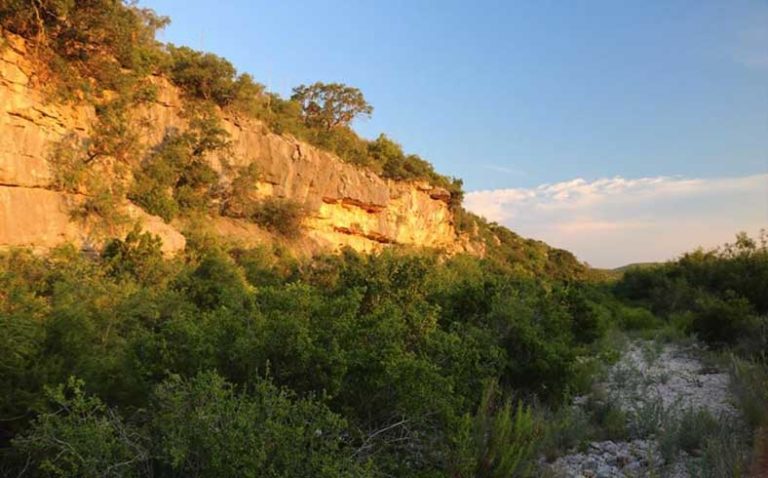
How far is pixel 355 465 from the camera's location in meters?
3.36

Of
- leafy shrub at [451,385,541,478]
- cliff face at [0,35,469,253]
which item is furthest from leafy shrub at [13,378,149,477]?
cliff face at [0,35,469,253]

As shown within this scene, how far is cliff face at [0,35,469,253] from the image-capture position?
13.8 m

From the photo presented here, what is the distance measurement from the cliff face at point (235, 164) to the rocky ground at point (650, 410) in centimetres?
1384

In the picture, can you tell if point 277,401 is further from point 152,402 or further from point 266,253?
point 266,253

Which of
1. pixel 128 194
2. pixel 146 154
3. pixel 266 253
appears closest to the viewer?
pixel 128 194

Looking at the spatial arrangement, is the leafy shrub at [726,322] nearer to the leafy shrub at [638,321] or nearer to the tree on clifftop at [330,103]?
the leafy shrub at [638,321]

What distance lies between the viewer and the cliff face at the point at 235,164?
13766 mm

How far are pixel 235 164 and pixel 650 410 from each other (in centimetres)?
1917

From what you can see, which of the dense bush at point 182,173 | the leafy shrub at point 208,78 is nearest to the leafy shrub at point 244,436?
the dense bush at point 182,173

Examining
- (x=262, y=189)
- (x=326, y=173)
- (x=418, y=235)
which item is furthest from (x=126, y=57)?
(x=418, y=235)

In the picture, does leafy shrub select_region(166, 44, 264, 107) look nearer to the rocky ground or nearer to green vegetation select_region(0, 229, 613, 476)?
green vegetation select_region(0, 229, 613, 476)

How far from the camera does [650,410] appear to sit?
20.5 ft

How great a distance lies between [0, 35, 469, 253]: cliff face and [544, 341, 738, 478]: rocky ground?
1384cm

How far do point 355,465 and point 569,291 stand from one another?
8.46 meters
